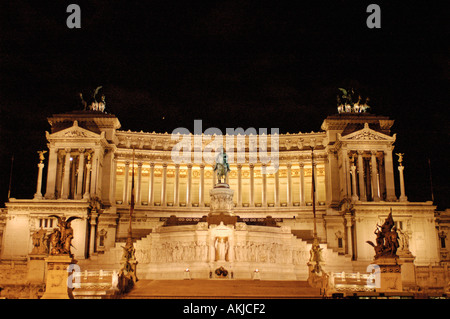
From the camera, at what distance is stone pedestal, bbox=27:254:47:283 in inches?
1928

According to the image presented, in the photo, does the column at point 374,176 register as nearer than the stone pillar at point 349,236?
No

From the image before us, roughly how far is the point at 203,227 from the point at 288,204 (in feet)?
101

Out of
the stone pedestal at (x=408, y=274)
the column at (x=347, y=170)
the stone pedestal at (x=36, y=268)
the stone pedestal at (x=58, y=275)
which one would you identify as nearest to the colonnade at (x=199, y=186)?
the column at (x=347, y=170)

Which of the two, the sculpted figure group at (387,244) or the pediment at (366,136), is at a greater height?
the pediment at (366,136)

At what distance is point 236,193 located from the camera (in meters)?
88.6

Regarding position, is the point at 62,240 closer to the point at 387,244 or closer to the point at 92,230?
the point at 387,244

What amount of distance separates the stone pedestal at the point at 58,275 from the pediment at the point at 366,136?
54537mm

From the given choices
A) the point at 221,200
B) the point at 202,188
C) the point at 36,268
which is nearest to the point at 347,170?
the point at 202,188

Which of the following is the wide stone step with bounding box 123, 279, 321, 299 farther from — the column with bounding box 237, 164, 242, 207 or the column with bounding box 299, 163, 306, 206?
the column with bounding box 237, 164, 242, 207

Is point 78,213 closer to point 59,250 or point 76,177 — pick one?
point 76,177

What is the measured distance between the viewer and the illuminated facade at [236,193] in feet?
218

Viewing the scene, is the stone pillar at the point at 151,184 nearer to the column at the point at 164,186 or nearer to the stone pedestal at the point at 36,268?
the column at the point at 164,186

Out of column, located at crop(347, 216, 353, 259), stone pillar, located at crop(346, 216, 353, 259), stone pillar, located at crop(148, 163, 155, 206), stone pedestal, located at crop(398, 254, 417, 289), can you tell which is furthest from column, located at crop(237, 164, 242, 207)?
stone pedestal, located at crop(398, 254, 417, 289)

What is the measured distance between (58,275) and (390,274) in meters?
22.0
